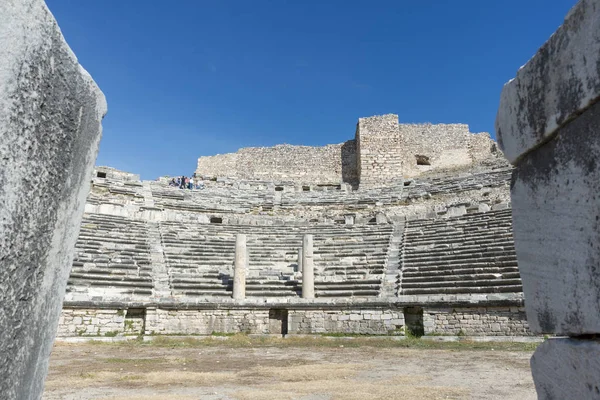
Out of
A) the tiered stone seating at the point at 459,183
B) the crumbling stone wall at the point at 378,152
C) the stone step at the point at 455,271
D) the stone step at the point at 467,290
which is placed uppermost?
the crumbling stone wall at the point at 378,152

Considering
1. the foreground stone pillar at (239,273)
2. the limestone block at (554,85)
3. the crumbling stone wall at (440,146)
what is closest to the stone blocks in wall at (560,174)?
the limestone block at (554,85)

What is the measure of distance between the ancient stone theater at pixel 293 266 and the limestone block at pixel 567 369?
946 centimetres

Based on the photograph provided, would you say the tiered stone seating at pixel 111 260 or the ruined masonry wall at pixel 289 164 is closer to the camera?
the tiered stone seating at pixel 111 260

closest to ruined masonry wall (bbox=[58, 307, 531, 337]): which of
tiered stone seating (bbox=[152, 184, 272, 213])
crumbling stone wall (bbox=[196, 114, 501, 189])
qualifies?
tiered stone seating (bbox=[152, 184, 272, 213])

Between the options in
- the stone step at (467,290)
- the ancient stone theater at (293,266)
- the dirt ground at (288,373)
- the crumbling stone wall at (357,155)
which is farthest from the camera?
the crumbling stone wall at (357,155)

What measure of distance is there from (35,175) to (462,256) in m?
13.1

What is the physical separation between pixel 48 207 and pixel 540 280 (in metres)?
1.63

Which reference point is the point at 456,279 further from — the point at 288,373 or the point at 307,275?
the point at 288,373

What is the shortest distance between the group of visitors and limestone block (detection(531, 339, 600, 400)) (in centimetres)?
2592

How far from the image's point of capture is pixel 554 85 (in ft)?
4.89

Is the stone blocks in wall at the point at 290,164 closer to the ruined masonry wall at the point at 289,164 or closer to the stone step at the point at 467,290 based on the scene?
the ruined masonry wall at the point at 289,164

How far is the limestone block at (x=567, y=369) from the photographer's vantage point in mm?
1330

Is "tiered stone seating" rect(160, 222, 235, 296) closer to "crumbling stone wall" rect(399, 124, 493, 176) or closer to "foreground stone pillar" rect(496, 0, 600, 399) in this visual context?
"foreground stone pillar" rect(496, 0, 600, 399)

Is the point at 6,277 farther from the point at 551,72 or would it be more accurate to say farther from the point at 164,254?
the point at 164,254
